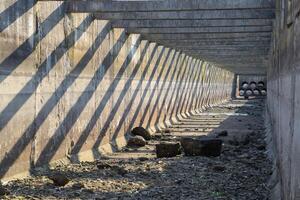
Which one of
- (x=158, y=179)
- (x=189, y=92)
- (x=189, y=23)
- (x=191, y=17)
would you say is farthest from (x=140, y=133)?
(x=189, y=92)

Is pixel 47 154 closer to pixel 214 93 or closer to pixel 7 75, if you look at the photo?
pixel 7 75

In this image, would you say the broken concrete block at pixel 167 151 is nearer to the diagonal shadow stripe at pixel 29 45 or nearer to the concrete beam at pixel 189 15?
the concrete beam at pixel 189 15

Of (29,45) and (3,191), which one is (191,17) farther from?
(3,191)

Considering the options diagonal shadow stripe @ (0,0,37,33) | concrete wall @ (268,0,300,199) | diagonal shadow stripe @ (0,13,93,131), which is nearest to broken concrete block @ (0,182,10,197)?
diagonal shadow stripe @ (0,13,93,131)

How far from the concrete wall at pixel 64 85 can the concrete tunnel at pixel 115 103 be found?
2 cm

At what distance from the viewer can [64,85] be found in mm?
9609

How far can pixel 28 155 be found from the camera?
8.09 metres

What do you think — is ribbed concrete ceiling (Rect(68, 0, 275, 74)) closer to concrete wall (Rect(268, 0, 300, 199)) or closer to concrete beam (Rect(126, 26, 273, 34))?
concrete beam (Rect(126, 26, 273, 34))

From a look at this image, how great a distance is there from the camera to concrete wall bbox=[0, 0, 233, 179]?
7.59 meters

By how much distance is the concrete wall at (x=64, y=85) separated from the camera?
7.59 metres

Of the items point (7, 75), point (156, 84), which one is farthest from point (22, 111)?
point (156, 84)

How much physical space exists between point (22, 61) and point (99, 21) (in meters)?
4.08

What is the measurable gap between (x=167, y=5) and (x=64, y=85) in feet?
9.14

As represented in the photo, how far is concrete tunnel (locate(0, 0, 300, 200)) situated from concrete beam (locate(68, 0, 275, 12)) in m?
0.02
